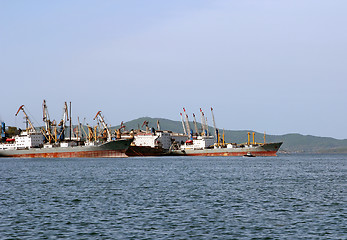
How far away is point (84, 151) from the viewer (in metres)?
181

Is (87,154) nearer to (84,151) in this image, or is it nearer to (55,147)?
(84,151)

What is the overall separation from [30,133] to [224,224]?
17241 centimetres

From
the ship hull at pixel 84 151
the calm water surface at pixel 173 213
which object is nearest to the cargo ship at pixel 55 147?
the ship hull at pixel 84 151

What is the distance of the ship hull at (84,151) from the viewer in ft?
591

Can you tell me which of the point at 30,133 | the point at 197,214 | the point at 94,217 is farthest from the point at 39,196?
the point at 30,133

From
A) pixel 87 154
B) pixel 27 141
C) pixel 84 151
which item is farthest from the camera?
pixel 27 141

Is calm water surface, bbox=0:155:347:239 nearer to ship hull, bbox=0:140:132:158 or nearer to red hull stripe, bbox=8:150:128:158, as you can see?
ship hull, bbox=0:140:132:158

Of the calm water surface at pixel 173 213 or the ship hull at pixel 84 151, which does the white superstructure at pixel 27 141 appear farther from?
the calm water surface at pixel 173 213

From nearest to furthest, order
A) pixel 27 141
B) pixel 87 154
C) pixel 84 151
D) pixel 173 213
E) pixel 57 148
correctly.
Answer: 1. pixel 173 213
2. pixel 87 154
3. pixel 84 151
4. pixel 57 148
5. pixel 27 141

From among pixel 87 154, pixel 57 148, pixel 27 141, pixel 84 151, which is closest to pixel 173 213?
pixel 87 154

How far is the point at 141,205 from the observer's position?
41.0 m

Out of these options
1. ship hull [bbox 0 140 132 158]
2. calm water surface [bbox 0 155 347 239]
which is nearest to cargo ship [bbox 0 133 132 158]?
ship hull [bbox 0 140 132 158]

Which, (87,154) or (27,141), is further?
(27,141)

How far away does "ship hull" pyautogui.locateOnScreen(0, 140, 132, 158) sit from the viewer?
180m
